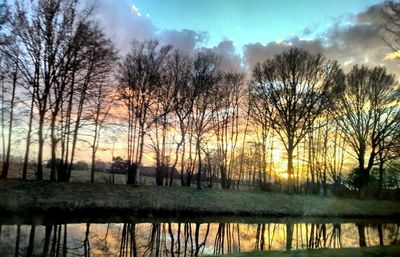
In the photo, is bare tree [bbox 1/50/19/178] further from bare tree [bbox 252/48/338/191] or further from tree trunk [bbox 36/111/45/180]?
bare tree [bbox 252/48/338/191]

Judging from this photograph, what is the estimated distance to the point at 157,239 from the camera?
69.4ft

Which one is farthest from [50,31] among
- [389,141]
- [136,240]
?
[389,141]

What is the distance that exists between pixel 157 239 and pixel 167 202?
15.6 m

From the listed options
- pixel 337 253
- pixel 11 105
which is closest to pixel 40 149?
pixel 11 105

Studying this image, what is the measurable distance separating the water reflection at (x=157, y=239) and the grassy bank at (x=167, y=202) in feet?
19.6

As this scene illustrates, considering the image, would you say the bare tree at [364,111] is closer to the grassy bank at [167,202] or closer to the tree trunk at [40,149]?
the grassy bank at [167,202]

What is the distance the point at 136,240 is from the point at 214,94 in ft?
121

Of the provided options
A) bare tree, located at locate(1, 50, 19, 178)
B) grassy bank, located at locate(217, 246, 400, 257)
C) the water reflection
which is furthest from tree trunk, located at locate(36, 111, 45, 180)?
grassy bank, located at locate(217, 246, 400, 257)

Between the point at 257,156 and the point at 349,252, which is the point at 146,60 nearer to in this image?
the point at 257,156

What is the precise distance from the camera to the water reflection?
1694 centimetres

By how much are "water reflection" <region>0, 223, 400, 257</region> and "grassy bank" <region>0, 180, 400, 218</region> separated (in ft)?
19.6

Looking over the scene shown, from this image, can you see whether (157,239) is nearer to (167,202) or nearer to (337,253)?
(337,253)

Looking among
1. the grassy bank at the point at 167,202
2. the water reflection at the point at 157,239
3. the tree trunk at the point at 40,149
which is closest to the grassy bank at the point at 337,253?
the water reflection at the point at 157,239

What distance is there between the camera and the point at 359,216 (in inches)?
1865
